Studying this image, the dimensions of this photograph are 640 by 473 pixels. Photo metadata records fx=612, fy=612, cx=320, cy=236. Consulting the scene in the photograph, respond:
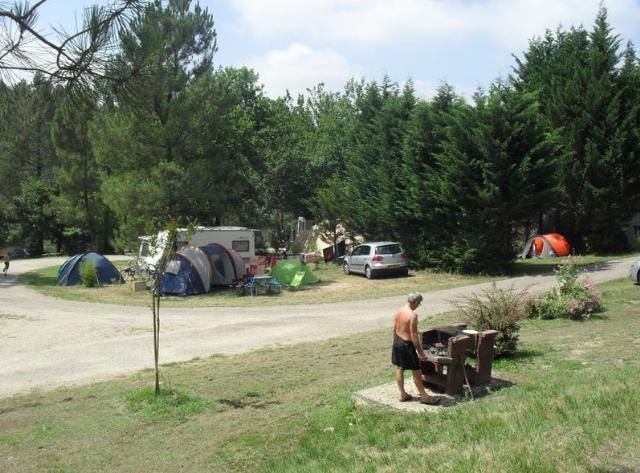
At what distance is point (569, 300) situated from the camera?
13195 mm

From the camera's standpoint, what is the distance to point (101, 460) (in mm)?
6340

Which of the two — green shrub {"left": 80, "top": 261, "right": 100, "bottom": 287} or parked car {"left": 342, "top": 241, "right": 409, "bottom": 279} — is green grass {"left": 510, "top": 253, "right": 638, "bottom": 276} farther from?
green shrub {"left": 80, "top": 261, "right": 100, "bottom": 287}

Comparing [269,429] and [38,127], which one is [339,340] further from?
[38,127]

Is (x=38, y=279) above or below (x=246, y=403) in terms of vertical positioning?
above

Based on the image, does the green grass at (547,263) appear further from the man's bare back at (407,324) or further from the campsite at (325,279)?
the man's bare back at (407,324)

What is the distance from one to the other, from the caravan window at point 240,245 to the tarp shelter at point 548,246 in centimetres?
1419

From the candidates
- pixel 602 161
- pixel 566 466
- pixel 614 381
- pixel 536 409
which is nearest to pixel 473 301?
pixel 614 381

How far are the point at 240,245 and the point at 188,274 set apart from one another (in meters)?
3.80

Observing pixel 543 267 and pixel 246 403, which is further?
pixel 543 267

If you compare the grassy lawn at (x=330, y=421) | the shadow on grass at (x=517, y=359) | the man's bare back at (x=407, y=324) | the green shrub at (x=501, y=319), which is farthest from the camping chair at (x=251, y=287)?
the man's bare back at (x=407, y=324)

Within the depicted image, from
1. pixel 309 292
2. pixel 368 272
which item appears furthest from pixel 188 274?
pixel 368 272

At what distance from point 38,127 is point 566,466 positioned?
5434 millimetres

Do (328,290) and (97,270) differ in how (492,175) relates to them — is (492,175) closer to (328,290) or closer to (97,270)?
(328,290)

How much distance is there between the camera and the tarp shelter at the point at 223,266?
2459 centimetres
